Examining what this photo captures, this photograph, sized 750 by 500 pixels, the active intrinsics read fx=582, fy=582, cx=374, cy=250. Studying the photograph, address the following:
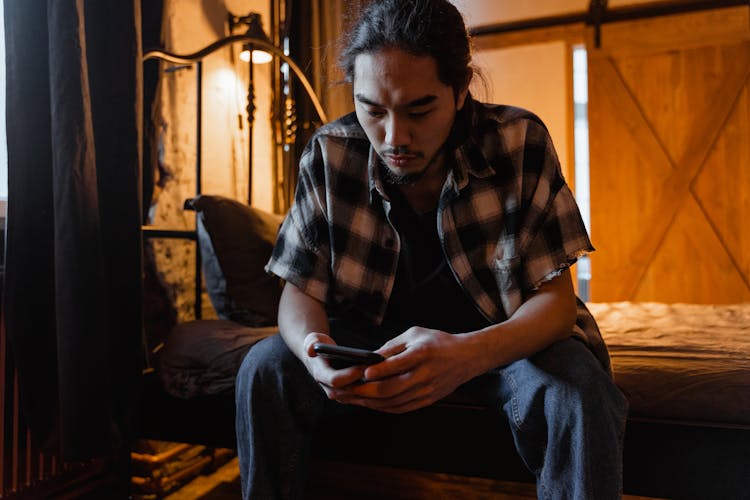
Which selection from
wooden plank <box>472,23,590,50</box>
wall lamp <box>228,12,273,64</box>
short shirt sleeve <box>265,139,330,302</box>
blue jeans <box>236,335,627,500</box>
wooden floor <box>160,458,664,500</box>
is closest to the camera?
blue jeans <box>236,335,627,500</box>

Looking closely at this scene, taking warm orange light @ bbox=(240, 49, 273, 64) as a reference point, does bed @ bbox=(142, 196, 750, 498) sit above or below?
below

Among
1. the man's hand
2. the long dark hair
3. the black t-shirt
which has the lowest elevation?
the man's hand

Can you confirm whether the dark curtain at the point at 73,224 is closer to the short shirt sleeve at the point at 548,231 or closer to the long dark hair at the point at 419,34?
the long dark hair at the point at 419,34

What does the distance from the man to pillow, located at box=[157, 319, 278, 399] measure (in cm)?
27

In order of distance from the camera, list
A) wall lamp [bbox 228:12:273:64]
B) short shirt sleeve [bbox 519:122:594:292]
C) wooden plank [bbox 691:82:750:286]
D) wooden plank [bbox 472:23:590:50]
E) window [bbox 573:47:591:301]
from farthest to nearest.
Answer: window [bbox 573:47:591:301], wooden plank [bbox 472:23:590:50], wooden plank [bbox 691:82:750:286], wall lamp [bbox 228:12:273:64], short shirt sleeve [bbox 519:122:594:292]

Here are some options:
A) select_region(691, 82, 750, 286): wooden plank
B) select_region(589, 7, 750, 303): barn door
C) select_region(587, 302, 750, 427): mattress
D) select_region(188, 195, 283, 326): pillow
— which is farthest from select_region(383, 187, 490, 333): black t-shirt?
select_region(691, 82, 750, 286): wooden plank

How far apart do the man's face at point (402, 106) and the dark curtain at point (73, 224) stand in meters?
0.63

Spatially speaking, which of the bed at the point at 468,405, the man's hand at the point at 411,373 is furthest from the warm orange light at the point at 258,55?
the man's hand at the point at 411,373

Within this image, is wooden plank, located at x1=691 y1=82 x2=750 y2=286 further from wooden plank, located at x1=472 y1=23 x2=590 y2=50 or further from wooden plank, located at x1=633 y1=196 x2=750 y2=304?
wooden plank, located at x1=472 y1=23 x2=590 y2=50

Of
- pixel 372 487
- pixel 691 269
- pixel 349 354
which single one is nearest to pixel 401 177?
pixel 349 354

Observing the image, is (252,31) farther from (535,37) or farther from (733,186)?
(733,186)

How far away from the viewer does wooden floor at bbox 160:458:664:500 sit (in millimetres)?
1745

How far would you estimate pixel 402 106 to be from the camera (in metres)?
1.09

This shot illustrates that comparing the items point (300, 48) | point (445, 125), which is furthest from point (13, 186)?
point (300, 48)
